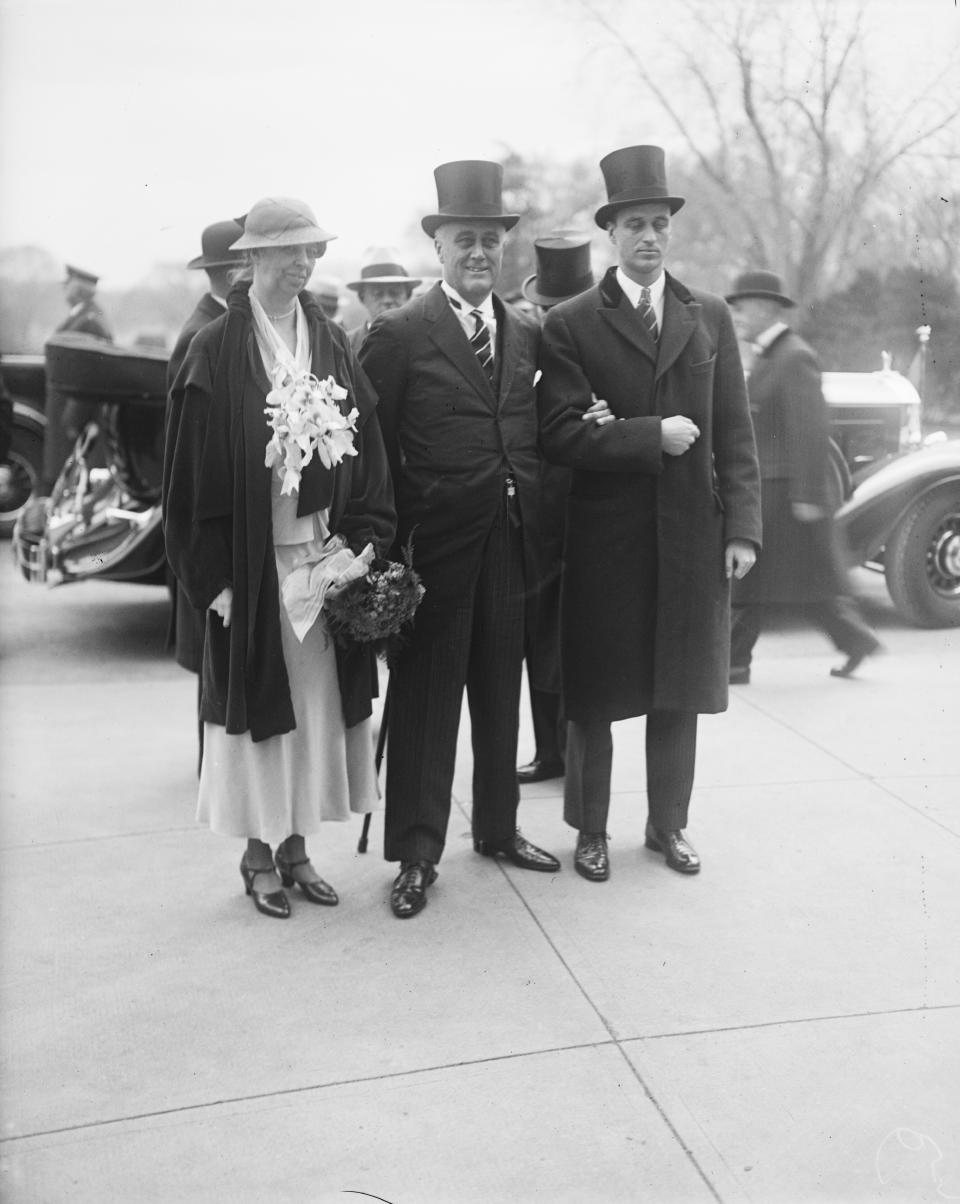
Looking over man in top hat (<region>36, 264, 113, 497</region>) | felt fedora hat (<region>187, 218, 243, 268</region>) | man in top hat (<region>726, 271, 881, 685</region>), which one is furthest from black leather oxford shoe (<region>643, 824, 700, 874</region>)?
man in top hat (<region>36, 264, 113, 497</region>)

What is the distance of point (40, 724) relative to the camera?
225 inches

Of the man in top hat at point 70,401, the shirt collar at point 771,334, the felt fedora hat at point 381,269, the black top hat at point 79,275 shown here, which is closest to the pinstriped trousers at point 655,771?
the shirt collar at point 771,334

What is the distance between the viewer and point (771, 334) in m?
6.08

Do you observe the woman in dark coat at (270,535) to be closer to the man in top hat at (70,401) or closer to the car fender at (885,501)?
the car fender at (885,501)

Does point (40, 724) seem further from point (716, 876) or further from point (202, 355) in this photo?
point (716, 876)

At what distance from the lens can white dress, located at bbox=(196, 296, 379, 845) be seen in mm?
3629

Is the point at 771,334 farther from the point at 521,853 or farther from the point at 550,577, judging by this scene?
the point at 521,853

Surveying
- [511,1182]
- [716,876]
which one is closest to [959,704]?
[716,876]

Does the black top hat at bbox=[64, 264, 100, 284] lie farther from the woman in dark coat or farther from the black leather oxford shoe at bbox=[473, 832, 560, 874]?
the black leather oxford shoe at bbox=[473, 832, 560, 874]

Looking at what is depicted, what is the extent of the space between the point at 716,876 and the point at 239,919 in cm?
144

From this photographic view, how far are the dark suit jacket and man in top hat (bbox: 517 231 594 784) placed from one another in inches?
18.0

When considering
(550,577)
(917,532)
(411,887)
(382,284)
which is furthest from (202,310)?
(917,532)

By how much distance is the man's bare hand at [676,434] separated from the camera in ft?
12.3

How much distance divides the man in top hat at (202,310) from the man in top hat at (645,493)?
1364 millimetres
